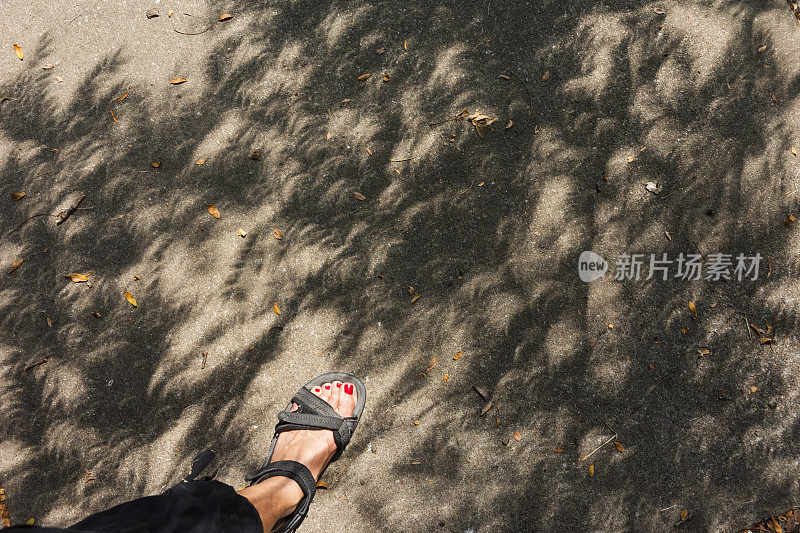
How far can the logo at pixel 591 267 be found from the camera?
3.15 metres

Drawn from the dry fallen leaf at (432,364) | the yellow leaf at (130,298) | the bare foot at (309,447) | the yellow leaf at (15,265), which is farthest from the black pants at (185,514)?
the yellow leaf at (15,265)

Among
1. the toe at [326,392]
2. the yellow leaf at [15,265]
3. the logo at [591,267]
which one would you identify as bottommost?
the toe at [326,392]

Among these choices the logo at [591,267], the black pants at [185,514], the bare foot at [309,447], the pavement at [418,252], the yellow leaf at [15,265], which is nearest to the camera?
the black pants at [185,514]

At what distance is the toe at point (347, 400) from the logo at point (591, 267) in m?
1.64

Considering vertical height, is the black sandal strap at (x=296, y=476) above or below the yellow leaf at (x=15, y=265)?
below

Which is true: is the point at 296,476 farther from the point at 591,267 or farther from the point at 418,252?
the point at 591,267

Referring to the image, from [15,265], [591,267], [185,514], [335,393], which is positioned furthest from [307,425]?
[15,265]

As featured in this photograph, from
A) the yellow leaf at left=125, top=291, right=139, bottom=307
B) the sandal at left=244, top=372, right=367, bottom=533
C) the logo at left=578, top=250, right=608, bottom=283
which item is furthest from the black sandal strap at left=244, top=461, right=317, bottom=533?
the logo at left=578, top=250, right=608, bottom=283

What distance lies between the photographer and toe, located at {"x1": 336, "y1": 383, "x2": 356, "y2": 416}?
3.05 m

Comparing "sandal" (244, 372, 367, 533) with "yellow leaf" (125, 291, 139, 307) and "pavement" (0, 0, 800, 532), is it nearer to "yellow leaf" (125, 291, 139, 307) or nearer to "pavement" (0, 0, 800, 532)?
"pavement" (0, 0, 800, 532)

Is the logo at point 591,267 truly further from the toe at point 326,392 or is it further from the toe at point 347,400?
the toe at point 326,392

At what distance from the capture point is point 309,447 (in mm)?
3020

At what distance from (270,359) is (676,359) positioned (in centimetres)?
257

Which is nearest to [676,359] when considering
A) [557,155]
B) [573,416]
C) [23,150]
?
[573,416]
